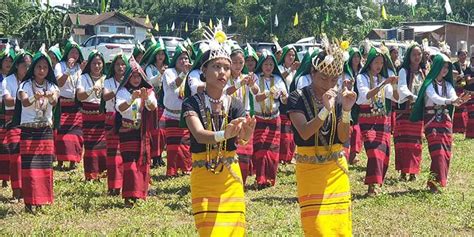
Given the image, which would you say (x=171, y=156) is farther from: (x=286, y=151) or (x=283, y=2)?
(x=283, y=2)

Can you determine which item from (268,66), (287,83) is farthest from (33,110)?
(287,83)

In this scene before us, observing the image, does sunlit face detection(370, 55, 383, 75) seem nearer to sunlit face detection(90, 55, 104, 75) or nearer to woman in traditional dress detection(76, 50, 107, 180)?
woman in traditional dress detection(76, 50, 107, 180)

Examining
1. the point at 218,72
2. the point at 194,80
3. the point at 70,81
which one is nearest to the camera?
the point at 218,72

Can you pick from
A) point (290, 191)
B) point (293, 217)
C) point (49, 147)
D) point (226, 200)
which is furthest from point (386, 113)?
point (226, 200)

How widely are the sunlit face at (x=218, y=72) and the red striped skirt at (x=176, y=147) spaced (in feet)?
17.7

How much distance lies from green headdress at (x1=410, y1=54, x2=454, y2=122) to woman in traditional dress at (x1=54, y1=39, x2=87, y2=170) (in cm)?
513

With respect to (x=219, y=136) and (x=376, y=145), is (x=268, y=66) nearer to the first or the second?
(x=376, y=145)

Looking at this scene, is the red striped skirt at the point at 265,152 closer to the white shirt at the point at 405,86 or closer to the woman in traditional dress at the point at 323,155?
the white shirt at the point at 405,86

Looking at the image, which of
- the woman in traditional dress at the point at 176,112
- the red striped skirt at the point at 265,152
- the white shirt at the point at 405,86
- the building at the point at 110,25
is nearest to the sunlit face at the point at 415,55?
the white shirt at the point at 405,86

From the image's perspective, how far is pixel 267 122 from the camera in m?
10.0

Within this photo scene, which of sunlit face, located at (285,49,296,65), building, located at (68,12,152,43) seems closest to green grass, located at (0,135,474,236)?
sunlit face, located at (285,49,296,65)

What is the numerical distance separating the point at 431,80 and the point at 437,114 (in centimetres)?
47

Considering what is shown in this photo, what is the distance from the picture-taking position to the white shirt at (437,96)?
896 centimetres

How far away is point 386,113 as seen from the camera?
376 inches
